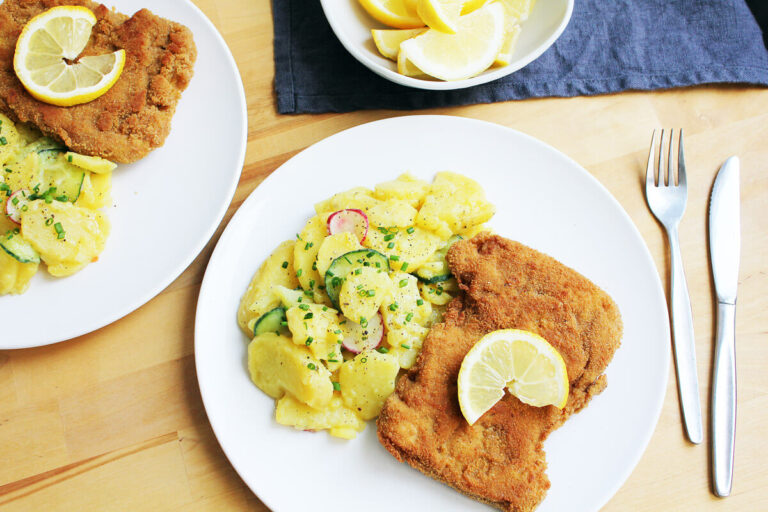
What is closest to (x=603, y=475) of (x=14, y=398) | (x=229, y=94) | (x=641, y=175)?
(x=641, y=175)

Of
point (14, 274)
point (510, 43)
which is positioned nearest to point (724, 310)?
point (510, 43)

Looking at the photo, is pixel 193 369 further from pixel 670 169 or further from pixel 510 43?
pixel 670 169

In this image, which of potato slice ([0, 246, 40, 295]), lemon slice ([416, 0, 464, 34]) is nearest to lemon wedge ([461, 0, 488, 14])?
lemon slice ([416, 0, 464, 34])

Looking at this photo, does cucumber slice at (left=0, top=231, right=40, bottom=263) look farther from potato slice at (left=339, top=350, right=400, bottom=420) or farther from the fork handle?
the fork handle

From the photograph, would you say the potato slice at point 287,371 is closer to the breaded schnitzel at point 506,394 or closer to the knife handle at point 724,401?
the breaded schnitzel at point 506,394

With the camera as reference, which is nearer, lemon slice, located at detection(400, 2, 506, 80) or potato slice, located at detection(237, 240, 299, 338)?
potato slice, located at detection(237, 240, 299, 338)

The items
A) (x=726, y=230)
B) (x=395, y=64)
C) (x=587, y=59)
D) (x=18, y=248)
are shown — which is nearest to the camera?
(x=18, y=248)

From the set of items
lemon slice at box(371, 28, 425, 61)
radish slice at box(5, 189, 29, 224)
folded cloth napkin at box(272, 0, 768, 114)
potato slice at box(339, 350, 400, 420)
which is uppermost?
lemon slice at box(371, 28, 425, 61)

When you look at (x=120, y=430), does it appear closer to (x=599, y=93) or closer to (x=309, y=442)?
(x=309, y=442)
